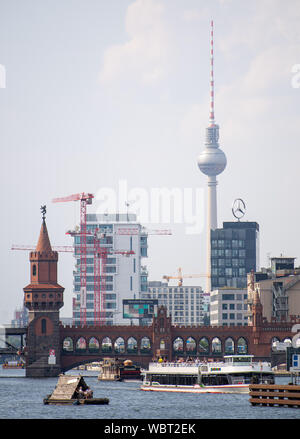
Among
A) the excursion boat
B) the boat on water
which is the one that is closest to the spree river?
the boat on water

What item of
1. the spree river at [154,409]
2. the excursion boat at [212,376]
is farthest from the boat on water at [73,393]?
the excursion boat at [212,376]

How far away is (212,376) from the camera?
185 meters

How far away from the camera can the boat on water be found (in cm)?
15088

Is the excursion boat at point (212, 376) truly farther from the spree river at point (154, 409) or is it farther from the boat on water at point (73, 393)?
the boat on water at point (73, 393)

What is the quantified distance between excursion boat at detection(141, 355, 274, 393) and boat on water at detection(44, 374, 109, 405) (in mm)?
28312

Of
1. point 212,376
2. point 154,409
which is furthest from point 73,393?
point 212,376

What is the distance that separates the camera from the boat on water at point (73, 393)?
151m

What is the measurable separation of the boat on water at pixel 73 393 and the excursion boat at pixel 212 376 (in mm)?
28312

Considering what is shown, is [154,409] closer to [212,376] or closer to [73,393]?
[73,393]
